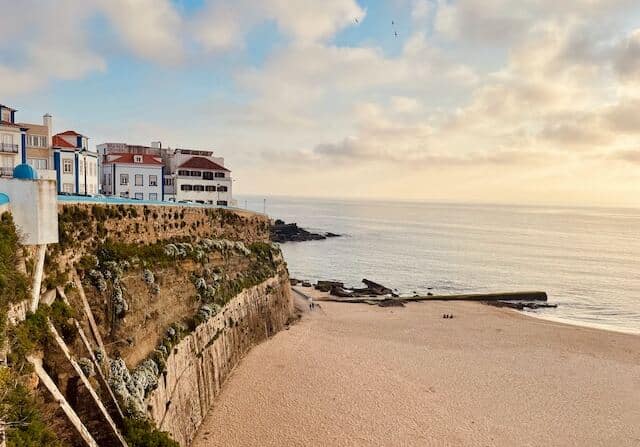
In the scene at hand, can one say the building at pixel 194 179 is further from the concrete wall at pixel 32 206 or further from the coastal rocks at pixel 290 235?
the coastal rocks at pixel 290 235

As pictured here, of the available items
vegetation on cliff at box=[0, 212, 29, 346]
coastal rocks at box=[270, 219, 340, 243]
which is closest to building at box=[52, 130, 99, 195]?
vegetation on cliff at box=[0, 212, 29, 346]

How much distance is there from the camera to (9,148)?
30641mm

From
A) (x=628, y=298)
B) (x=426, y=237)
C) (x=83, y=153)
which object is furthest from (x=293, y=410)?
(x=426, y=237)

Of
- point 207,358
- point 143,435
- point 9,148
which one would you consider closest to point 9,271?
point 143,435

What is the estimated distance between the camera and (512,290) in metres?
65.7

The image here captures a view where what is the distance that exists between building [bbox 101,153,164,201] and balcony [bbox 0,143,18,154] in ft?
43.6

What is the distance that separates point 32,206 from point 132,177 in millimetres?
33076

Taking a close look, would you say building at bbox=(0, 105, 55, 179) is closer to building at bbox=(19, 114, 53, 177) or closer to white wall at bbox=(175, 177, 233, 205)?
building at bbox=(19, 114, 53, 177)

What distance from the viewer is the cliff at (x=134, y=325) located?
43.8 ft

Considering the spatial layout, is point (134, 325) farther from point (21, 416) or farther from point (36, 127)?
point (36, 127)

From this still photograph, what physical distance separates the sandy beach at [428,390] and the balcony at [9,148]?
70.6ft

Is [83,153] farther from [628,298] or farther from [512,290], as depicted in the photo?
[628,298]

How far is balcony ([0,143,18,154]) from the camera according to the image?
1193 inches

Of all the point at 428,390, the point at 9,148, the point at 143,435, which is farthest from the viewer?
the point at 9,148
